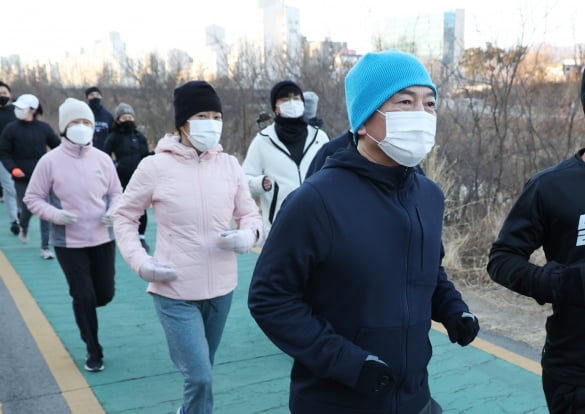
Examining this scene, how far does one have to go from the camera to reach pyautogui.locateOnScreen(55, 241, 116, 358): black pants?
4305mm

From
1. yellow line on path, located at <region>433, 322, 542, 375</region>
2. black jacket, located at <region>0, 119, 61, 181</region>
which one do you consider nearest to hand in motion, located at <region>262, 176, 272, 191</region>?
yellow line on path, located at <region>433, 322, 542, 375</region>

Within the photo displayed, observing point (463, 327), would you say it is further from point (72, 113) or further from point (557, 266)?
point (72, 113)

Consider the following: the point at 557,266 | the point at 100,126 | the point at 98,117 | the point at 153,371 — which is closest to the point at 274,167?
the point at 153,371

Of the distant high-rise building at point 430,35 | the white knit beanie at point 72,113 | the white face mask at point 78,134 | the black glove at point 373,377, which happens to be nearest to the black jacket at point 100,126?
the distant high-rise building at point 430,35

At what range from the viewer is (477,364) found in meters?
4.58

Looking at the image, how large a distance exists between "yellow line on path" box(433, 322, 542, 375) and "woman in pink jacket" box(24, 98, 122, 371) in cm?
293

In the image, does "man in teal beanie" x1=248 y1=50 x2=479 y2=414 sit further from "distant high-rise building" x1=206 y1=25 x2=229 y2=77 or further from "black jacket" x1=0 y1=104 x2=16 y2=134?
"distant high-rise building" x1=206 y1=25 x2=229 y2=77

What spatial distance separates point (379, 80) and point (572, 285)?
1026 mm

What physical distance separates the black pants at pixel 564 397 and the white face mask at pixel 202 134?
2.04 metres

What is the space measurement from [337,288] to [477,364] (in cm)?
311

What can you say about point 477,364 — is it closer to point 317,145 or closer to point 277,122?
point 317,145

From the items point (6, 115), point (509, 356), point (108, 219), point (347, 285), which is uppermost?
point (6, 115)

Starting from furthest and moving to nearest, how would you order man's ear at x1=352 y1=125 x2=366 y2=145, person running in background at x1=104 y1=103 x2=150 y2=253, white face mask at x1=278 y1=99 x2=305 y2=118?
person running in background at x1=104 y1=103 x2=150 y2=253, white face mask at x1=278 y1=99 x2=305 y2=118, man's ear at x1=352 y1=125 x2=366 y2=145

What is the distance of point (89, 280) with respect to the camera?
14.3 feet
